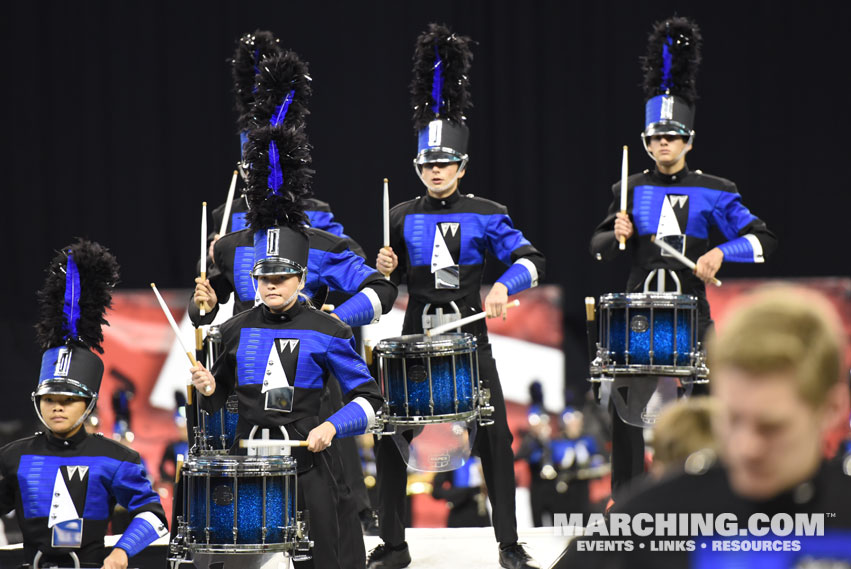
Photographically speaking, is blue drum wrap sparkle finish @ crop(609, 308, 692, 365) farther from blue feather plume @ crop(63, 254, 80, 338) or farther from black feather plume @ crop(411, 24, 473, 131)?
blue feather plume @ crop(63, 254, 80, 338)

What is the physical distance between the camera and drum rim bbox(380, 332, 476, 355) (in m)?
4.48

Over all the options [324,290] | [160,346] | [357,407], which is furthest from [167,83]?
[357,407]

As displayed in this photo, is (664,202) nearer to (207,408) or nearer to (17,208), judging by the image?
(207,408)

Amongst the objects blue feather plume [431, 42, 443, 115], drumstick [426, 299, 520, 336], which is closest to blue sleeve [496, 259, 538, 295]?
drumstick [426, 299, 520, 336]

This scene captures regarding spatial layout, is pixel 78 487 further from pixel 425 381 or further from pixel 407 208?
pixel 407 208

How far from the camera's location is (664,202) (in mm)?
5207

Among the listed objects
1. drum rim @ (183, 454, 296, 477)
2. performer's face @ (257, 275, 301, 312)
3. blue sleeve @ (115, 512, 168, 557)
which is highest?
performer's face @ (257, 275, 301, 312)

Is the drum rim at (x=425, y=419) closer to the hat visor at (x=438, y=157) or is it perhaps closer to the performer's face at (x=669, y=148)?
the hat visor at (x=438, y=157)

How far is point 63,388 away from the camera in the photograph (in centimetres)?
422

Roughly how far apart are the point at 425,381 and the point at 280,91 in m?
1.57

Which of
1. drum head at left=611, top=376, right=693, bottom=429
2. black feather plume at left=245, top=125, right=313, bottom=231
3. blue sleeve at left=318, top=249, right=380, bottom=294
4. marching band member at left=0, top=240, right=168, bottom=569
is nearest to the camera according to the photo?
marching band member at left=0, top=240, right=168, bottom=569

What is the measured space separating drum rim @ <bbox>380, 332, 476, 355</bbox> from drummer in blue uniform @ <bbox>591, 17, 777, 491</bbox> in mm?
873

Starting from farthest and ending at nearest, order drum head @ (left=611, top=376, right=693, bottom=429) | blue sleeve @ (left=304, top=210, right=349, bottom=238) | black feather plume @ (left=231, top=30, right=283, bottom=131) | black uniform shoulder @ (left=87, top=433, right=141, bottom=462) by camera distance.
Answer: black feather plume @ (left=231, top=30, right=283, bottom=131)
blue sleeve @ (left=304, top=210, right=349, bottom=238)
drum head @ (left=611, top=376, right=693, bottom=429)
black uniform shoulder @ (left=87, top=433, right=141, bottom=462)

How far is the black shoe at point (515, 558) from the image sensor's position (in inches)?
189
